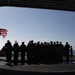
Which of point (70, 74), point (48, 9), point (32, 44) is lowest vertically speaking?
point (70, 74)

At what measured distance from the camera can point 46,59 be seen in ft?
76.9

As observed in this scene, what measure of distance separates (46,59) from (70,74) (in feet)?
33.2

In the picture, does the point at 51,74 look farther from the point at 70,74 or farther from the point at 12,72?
the point at 12,72

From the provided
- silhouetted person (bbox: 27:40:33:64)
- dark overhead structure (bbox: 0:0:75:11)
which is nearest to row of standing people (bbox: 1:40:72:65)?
silhouetted person (bbox: 27:40:33:64)

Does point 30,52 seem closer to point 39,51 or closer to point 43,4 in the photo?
point 39,51

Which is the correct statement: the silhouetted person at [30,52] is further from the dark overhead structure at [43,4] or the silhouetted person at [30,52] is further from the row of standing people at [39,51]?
the dark overhead structure at [43,4]

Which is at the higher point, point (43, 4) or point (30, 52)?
point (43, 4)

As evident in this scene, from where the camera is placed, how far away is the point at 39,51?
23.0m

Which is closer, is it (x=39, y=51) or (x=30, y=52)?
(x=30, y=52)

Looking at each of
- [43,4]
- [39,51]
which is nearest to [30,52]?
[39,51]

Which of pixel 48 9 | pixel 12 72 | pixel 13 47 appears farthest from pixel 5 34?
pixel 12 72

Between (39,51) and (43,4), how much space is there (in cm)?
699

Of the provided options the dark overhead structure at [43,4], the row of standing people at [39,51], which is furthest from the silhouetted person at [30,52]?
the dark overhead structure at [43,4]

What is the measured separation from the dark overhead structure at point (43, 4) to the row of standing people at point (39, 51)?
5.94 m
